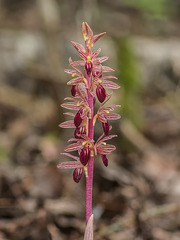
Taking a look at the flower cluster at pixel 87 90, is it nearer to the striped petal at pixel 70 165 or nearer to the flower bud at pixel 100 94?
the flower bud at pixel 100 94

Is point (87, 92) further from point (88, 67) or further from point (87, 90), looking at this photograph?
point (88, 67)

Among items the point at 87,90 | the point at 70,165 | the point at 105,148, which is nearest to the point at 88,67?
the point at 87,90

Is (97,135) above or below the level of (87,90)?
below

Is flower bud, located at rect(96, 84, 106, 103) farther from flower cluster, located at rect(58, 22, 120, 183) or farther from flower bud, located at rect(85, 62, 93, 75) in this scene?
flower bud, located at rect(85, 62, 93, 75)

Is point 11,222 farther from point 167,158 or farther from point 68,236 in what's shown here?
point 167,158

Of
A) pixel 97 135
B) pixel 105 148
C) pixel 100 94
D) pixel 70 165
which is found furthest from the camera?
pixel 97 135

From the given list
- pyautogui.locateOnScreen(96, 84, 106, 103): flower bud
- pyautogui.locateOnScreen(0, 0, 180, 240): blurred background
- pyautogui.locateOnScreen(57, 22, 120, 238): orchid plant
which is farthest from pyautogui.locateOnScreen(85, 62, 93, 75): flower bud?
pyautogui.locateOnScreen(0, 0, 180, 240): blurred background

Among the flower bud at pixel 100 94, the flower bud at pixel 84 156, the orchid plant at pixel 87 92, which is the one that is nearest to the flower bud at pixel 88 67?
the orchid plant at pixel 87 92

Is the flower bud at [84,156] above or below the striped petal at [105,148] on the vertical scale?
below
